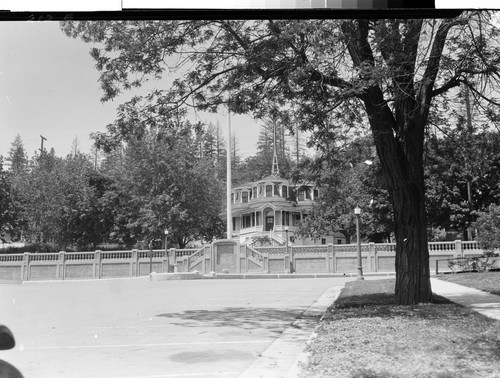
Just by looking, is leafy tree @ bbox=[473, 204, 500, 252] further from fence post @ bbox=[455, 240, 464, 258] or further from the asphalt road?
the asphalt road

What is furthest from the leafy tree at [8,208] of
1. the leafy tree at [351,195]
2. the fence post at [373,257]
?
the fence post at [373,257]

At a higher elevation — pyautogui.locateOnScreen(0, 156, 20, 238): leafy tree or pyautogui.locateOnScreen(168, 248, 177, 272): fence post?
pyautogui.locateOnScreen(0, 156, 20, 238): leafy tree

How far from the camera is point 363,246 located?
9.43 metres

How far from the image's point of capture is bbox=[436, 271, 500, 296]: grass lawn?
1090cm

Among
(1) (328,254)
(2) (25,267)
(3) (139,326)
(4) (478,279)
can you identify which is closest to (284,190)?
(1) (328,254)

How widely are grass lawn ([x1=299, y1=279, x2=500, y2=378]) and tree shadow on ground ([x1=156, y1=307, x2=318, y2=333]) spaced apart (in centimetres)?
131

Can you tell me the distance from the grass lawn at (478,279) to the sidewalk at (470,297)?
0.43 ft

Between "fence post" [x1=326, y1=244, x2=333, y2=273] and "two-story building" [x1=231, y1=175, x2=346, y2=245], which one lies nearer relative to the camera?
"two-story building" [x1=231, y1=175, x2=346, y2=245]

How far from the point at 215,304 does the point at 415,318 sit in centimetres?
461

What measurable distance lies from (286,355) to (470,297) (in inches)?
230

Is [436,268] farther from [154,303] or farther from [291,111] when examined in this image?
[154,303]

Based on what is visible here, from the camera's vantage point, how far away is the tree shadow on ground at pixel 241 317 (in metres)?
8.21

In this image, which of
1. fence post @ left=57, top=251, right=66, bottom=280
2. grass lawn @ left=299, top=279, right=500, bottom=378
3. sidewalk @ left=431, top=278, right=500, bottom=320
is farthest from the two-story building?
sidewalk @ left=431, top=278, right=500, bottom=320

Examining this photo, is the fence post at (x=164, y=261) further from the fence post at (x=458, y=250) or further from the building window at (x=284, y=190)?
the fence post at (x=458, y=250)
